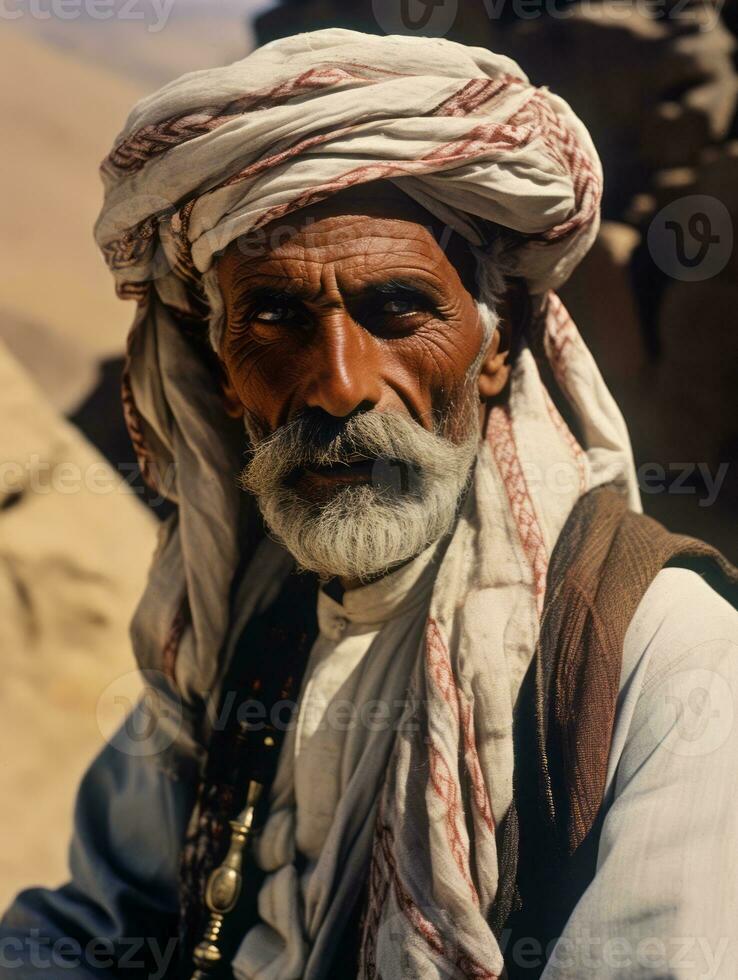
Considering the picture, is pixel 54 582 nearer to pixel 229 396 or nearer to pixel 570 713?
pixel 229 396

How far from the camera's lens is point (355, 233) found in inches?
68.6

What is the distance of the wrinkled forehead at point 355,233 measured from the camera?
5.71 ft

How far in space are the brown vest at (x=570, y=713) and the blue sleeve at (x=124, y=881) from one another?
54cm

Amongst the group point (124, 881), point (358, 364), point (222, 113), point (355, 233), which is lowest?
point (124, 881)

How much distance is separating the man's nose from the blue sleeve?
0.82m

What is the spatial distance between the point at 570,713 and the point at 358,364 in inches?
25.2

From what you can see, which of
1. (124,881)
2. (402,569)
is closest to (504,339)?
(402,569)

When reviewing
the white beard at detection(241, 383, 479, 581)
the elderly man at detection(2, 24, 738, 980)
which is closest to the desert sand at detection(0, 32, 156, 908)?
the elderly man at detection(2, 24, 738, 980)

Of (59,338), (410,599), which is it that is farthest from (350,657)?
(59,338)

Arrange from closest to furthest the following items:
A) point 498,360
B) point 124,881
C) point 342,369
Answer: point 342,369 < point 498,360 < point 124,881

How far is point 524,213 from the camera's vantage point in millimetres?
1808

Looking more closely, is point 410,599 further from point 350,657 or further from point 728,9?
point 728,9

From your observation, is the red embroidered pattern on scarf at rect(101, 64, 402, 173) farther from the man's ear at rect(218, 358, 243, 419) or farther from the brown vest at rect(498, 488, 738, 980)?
the brown vest at rect(498, 488, 738, 980)

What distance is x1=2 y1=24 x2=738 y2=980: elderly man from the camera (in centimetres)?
156
